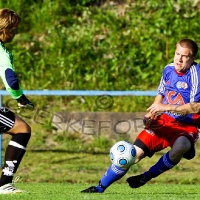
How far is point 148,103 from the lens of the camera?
1404 centimetres

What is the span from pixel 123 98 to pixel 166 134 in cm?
610

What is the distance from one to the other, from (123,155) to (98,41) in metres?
8.36

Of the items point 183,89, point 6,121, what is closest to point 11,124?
point 6,121

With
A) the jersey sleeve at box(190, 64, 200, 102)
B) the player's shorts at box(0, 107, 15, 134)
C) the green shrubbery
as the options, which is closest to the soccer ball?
the jersey sleeve at box(190, 64, 200, 102)

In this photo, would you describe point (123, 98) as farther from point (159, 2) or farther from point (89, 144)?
point (159, 2)

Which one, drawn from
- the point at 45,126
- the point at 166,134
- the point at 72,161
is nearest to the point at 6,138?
the point at 45,126

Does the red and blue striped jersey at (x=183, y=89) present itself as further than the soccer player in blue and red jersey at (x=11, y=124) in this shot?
Yes


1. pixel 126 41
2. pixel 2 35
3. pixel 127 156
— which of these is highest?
pixel 2 35

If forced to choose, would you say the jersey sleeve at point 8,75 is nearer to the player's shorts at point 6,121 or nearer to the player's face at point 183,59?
the player's shorts at point 6,121

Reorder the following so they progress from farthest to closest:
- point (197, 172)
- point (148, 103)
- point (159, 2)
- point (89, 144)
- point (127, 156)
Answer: point (159, 2) < point (148, 103) < point (89, 144) < point (197, 172) < point (127, 156)

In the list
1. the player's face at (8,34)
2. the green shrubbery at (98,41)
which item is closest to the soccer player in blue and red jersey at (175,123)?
the player's face at (8,34)

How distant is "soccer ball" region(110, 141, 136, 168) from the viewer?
7.75 m

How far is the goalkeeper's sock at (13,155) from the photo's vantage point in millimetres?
7355

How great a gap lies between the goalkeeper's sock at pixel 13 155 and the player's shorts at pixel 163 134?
1367 mm
